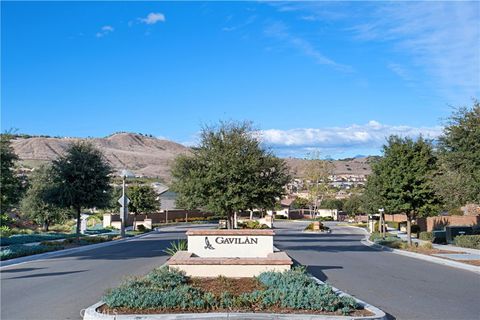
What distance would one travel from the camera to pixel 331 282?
15.5 meters

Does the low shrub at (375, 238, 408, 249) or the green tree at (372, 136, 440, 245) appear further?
the low shrub at (375, 238, 408, 249)

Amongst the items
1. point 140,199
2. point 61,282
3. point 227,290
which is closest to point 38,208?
point 140,199

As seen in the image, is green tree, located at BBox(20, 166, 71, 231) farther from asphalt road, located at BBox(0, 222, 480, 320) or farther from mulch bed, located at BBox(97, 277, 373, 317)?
mulch bed, located at BBox(97, 277, 373, 317)

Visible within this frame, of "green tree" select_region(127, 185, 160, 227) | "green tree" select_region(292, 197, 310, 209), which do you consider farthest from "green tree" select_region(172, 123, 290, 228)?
"green tree" select_region(292, 197, 310, 209)

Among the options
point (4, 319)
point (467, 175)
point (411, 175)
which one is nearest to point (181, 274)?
point (4, 319)

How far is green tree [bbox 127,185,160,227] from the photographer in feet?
204

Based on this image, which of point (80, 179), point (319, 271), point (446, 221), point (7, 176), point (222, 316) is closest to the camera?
point (222, 316)

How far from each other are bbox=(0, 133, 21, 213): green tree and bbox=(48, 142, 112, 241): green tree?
560 centimetres

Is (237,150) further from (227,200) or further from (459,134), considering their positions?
(459,134)

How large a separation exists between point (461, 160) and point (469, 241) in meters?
8.95

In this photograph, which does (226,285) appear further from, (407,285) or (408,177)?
(408,177)

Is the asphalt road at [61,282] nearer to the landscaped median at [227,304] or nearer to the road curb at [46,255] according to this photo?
the road curb at [46,255]

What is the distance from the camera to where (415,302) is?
12.3 metres

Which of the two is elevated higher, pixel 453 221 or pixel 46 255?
pixel 453 221
